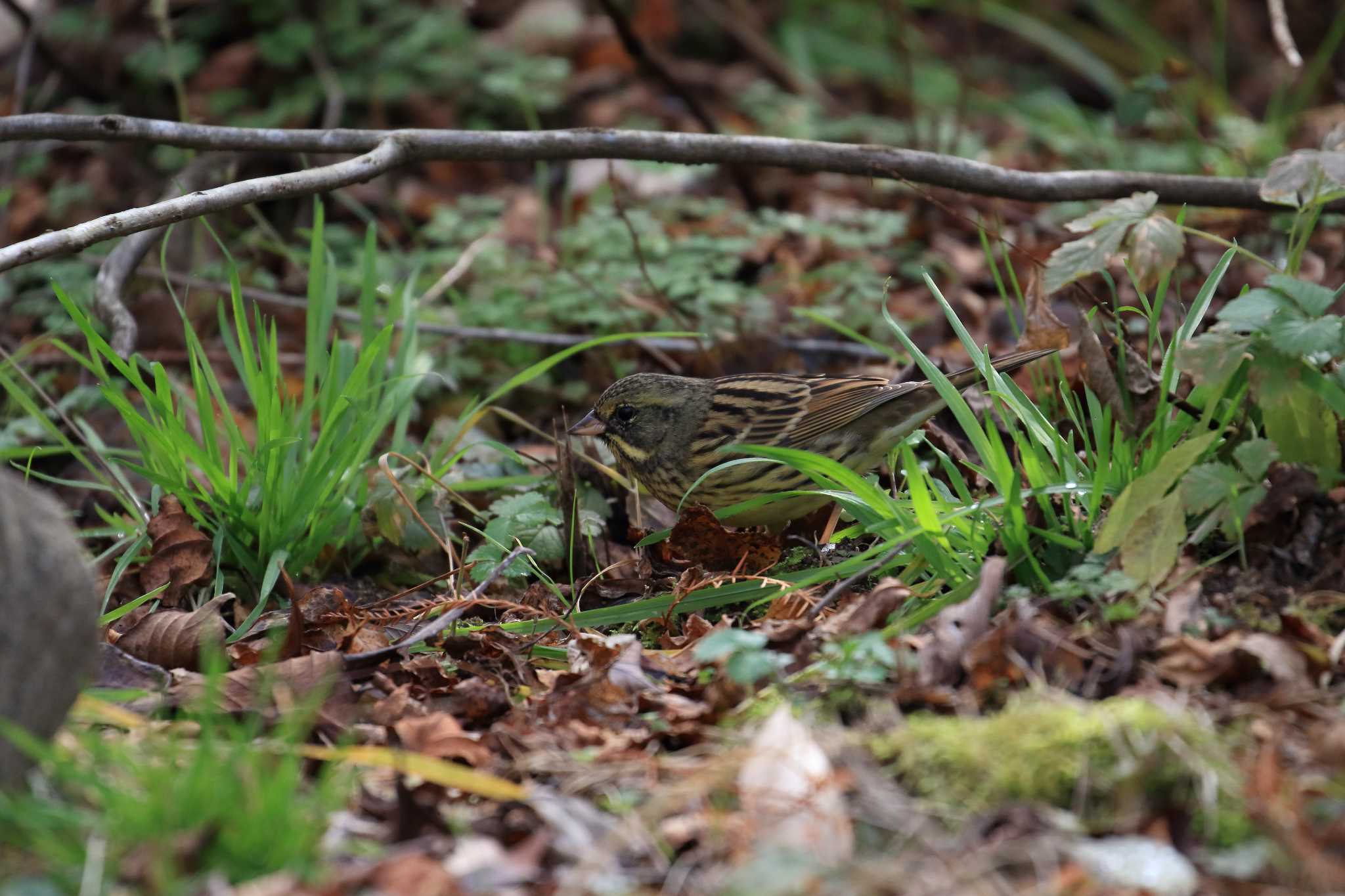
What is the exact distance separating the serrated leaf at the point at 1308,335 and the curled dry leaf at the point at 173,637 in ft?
9.29

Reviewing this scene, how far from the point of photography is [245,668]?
3.40 meters

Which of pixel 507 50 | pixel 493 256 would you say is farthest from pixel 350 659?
pixel 507 50

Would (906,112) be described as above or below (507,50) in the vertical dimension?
below

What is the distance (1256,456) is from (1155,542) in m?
0.33

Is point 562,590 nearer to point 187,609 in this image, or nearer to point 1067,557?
point 187,609

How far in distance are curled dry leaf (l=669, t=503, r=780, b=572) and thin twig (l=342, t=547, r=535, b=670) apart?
26.7 inches

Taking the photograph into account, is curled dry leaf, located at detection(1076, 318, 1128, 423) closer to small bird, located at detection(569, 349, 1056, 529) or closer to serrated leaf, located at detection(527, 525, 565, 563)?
small bird, located at detection(569, 349, 1056, 529)

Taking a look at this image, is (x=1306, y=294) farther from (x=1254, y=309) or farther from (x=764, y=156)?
(x=764, y=156)

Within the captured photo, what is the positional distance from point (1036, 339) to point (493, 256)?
303 cm

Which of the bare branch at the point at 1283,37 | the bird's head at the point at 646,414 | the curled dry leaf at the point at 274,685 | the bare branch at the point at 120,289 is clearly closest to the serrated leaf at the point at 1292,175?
the bare branch at the point at 1283,37

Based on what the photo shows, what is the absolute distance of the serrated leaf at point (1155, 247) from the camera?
11.2 ft

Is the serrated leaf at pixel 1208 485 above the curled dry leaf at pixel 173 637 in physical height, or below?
above

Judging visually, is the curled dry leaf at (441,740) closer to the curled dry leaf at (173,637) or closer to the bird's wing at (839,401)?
the curled dry leaf at (173,637)

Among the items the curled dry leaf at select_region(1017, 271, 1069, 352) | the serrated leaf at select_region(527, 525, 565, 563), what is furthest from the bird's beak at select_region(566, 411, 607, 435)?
the curled dry leaf at select_region(1017, 271, 1069, 352)
